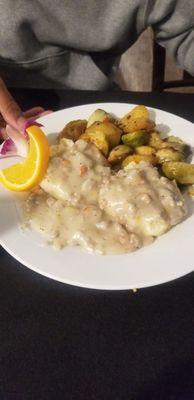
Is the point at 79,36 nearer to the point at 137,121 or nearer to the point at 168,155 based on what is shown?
the point at 137,121

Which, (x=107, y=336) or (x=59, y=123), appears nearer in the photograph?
(x=107, y=336)

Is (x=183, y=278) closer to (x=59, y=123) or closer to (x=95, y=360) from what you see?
(x=95, y=360)

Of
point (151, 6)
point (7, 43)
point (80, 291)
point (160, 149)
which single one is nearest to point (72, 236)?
point (80, 291)

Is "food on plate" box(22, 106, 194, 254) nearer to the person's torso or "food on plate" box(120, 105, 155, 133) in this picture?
"food on plate" box(120, 105, 155, 133)

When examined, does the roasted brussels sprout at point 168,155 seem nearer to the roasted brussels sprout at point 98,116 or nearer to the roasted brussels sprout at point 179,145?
the roasted brussels sprout at point 179,145

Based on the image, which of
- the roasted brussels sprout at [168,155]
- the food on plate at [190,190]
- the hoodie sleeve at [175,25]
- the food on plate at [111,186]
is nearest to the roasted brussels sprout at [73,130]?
the food on plate at [111,186]

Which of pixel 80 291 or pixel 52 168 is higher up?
pixel 52 168
